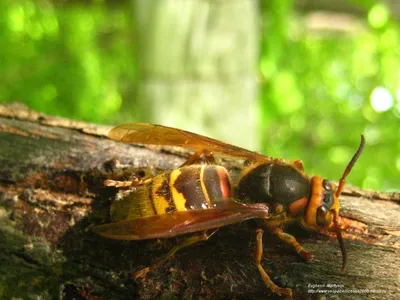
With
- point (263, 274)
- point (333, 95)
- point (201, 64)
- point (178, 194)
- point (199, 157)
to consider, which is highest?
point (201, 64)

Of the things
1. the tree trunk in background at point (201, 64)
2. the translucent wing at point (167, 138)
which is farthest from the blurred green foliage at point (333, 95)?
the translucent wing at point (167, 138)

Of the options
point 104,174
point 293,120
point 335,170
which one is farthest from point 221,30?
point 104,174

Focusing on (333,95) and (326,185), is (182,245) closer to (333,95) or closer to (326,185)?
(326,185)

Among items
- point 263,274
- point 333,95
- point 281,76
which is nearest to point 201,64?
point 281,76

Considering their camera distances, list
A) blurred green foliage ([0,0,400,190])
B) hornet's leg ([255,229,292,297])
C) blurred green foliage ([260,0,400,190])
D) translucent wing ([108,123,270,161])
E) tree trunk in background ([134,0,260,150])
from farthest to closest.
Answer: blurred green foliage ([260,0,400,190]) → tree trunk in background ([134,0,260,150]) → blurred green foliage ([0,0,400,190]) → translucent wing ([108,123,270,161]) → hornet's leg ([255,229,292,297])

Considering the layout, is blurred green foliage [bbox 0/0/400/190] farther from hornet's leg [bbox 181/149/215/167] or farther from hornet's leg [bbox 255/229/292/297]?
hornet's leg [bbox 255/229/292/297]

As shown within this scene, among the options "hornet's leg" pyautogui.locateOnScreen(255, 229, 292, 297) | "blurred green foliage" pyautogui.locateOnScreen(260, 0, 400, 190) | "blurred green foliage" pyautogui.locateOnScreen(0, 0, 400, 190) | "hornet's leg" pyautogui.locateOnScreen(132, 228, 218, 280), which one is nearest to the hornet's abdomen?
"hornet's leg" pyautogui.locateOnScreen(255, 229, 292, 297)
